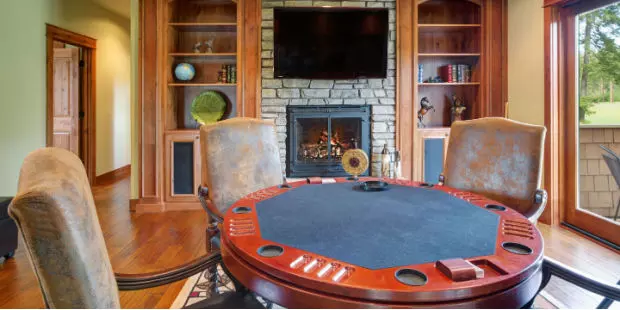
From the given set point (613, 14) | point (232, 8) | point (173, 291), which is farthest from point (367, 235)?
point (232, 8)

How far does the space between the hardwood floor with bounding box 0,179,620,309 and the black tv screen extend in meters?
1.97

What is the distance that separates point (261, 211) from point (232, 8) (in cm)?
A: 375

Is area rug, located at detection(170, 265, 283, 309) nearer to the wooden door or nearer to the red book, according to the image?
the red book

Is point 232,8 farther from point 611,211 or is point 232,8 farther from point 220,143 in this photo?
point 611,211

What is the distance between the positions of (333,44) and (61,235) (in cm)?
403

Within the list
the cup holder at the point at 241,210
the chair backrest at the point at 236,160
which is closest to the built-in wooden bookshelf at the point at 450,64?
the chair backrest at the point at 236,160

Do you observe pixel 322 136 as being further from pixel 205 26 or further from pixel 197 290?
pixel 197 290

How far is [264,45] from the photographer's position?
429 centimetres

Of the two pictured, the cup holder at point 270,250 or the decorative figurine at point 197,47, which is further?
the decorative figurine at point 197,47

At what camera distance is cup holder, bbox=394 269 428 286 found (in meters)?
0.80

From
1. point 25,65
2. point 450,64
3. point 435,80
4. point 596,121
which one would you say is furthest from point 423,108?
point 25,65

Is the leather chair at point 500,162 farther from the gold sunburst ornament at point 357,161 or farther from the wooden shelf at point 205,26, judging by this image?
the wooden shelf at point 205,26

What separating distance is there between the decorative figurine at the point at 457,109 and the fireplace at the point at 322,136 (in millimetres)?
1085

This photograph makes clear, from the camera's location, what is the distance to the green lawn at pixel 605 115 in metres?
3.16
